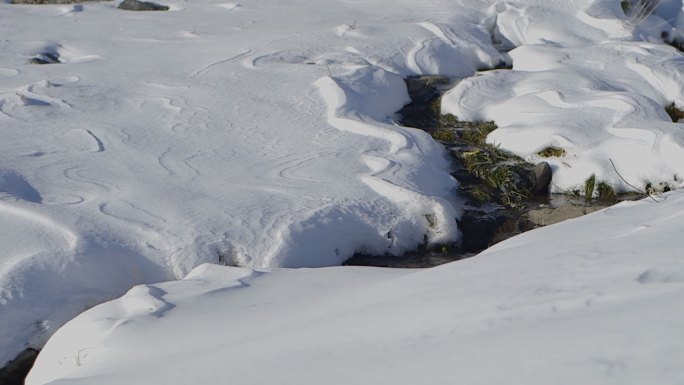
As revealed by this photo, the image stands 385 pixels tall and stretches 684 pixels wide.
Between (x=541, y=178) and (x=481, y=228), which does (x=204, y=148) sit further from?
(x=541, y=178)

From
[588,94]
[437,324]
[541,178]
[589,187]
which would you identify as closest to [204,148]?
[541,178]

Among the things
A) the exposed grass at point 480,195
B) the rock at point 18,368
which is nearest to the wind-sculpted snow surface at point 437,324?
the rock at point 18,368

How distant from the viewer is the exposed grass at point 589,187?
19.1 feet

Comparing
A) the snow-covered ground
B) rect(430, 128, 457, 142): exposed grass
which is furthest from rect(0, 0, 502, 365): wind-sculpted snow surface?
rect(430, 128, 457, 142): exposed grass

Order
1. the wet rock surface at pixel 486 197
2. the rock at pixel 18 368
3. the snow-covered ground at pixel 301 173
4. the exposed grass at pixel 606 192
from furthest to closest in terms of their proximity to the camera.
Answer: the exposed grass at pixel 606 192
the wet rock surface at pixel 486 197
the rock at pixel 18 368
the snow-covered ground at pixel 301 173

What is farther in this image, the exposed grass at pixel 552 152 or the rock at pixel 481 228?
the exposed grass at pixel 552 152

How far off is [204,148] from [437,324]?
3450 mm

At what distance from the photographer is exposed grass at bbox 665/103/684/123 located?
23.4ft

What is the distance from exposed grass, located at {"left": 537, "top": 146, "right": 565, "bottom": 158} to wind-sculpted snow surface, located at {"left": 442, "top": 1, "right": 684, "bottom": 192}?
0.03 metres

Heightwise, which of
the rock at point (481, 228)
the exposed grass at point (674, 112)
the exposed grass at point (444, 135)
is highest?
the exposed grass at point (674, 112)

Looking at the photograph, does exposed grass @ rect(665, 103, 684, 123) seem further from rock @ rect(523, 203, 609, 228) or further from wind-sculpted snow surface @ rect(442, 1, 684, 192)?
rock @ rect(523, 203, 609, 228)

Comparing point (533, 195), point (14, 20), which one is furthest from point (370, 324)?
point (14, 20)

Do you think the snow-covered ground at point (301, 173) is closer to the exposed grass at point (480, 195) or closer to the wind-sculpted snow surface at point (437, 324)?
the wind-sculpted snow surface at point (437, 324)

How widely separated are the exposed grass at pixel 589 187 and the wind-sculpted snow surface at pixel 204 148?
95 centimetres
